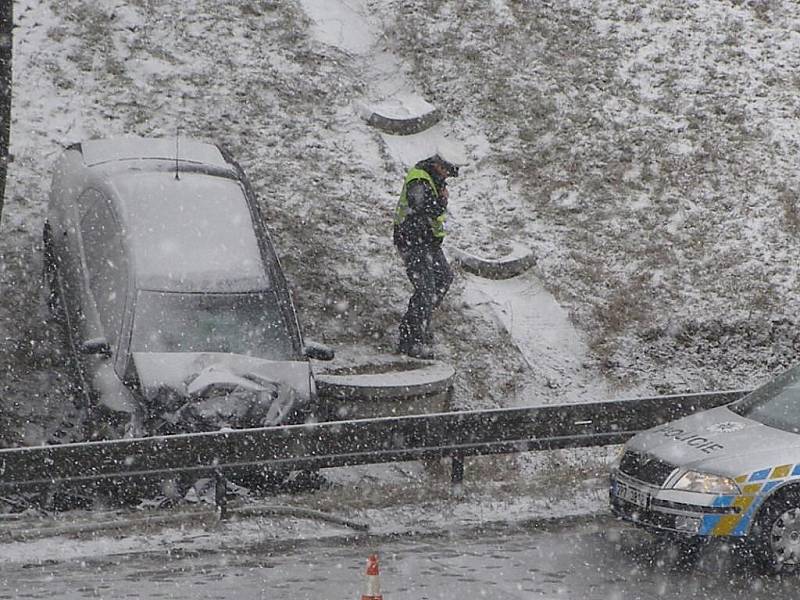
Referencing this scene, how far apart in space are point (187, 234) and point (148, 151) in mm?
1779

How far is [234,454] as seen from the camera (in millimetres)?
9523

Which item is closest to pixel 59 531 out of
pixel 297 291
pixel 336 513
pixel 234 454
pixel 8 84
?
pixel 234 454

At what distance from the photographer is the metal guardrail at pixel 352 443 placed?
9.04 meters

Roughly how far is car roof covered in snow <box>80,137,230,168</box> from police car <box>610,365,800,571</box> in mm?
6089

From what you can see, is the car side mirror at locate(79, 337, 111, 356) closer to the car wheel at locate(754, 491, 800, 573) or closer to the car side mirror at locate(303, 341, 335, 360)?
the car side mirror at locate(303, 341, 335, 360)

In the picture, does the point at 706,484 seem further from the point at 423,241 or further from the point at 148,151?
the point at 148,151

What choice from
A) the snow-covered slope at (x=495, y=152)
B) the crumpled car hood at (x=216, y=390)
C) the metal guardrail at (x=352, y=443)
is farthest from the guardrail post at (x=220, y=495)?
the snow-covered slope at (x=495, y=152)

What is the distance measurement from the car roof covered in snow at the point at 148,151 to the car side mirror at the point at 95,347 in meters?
2.82

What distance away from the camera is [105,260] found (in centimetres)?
1195

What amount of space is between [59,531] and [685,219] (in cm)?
1098

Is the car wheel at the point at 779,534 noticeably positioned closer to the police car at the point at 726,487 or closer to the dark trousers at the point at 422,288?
the police car at the point at 726,487

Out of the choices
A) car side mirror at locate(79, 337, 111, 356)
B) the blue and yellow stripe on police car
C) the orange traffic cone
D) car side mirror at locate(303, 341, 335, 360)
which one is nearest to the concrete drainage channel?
car side mirror at locate(303, 341, 335, 360)

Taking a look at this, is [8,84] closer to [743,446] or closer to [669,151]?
[743,446]

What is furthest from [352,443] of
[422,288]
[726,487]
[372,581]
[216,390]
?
[422,288]
